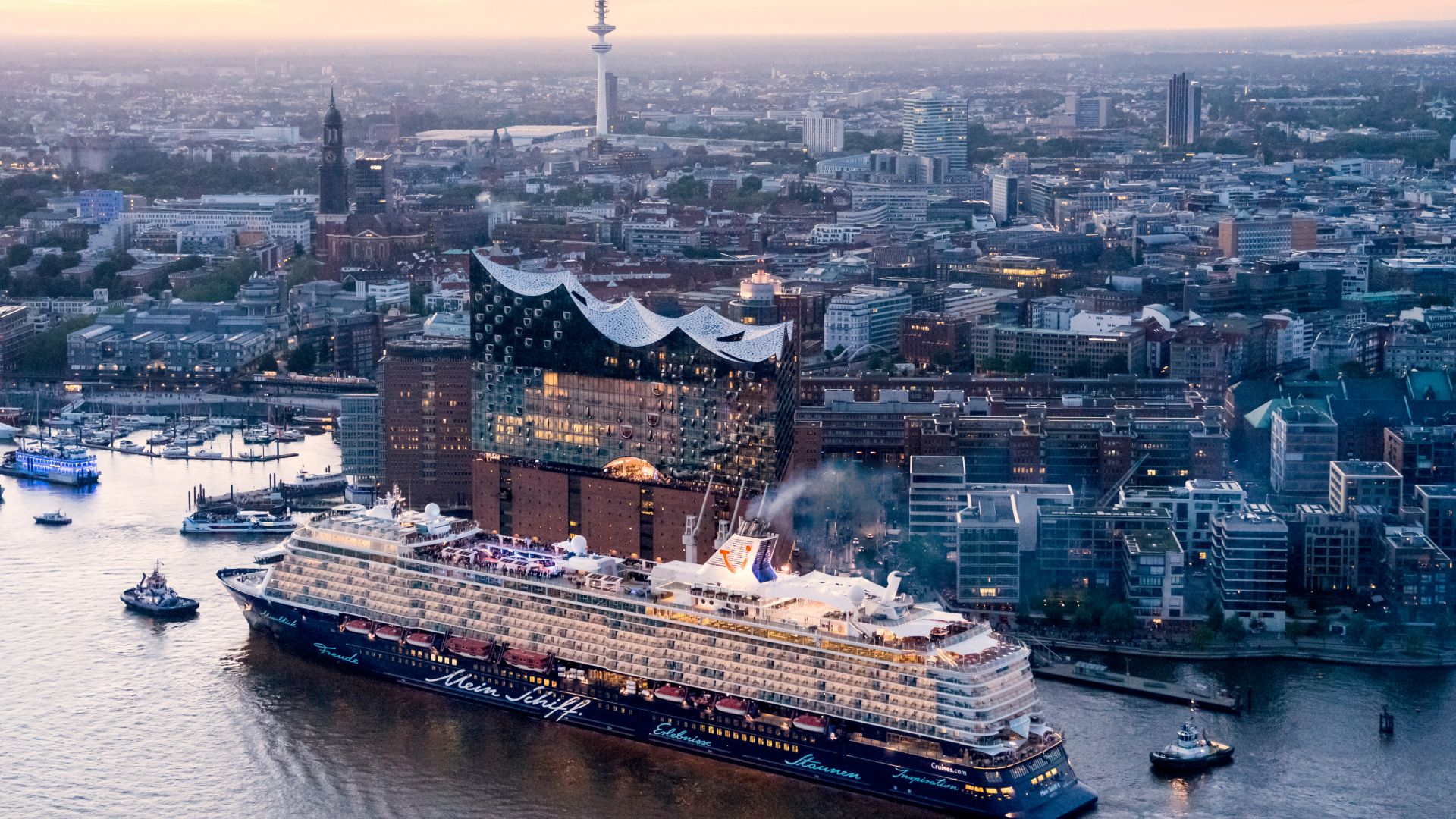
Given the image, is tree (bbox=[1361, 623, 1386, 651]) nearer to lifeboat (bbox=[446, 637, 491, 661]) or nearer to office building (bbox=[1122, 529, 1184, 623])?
office building (bbox=[1122, 529, 1184, 623])

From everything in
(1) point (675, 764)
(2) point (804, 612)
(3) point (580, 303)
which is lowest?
(1) point (675, 764)

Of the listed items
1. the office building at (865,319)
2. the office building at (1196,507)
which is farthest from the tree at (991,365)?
the office building at (1196,507)

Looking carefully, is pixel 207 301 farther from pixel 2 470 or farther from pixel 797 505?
pixel 797 505

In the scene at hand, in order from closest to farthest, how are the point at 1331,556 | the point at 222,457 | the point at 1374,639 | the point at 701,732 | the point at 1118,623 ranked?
the point at 701,732, the point at 1374,639, the point at 1118,623, the point at 1331,556, the point at 222,457

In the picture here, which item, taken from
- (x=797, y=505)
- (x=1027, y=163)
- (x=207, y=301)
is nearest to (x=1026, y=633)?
(x=797, y=505)

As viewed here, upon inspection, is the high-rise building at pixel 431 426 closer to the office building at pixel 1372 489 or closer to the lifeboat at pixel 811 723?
the lifeboat at pixel 811 723

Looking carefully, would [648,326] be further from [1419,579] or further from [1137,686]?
[1419,579]

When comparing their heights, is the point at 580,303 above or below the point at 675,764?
above

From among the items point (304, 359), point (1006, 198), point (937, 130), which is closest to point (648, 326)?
point (304, 359)
